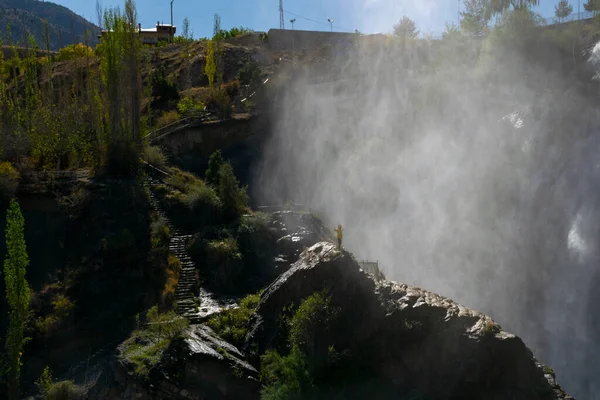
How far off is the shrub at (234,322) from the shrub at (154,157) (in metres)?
14.7

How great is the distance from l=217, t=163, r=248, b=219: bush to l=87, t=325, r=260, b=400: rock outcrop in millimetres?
11471

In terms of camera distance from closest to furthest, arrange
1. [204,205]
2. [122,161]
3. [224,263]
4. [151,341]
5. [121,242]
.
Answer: [151,341]
[224,263]
[121,242]
[204,205]
[122,161]

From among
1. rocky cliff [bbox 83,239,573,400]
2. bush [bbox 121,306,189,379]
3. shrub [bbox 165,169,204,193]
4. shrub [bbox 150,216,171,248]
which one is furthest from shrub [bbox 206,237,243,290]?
shrub [bbox 165,169,204,193]

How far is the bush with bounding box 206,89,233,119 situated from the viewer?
157 ft

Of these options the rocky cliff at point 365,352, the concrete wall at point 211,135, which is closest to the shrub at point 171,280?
the rocky cliff at point 365,352

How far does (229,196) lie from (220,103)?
16.7 meters

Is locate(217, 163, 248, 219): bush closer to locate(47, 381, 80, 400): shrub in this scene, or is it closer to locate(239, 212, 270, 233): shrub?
locate(239, 212, 270, 233): shrub

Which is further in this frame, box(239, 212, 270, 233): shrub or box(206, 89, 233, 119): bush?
box(206, 89, 233, 119): bush

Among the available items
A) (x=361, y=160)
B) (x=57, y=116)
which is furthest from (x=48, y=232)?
(x=361, y=160)

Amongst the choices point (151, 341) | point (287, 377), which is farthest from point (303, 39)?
point (287, 377)

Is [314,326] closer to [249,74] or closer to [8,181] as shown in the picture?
[8,181]

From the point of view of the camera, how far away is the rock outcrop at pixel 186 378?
22.1 metres

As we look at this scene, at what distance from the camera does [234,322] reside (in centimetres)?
2592

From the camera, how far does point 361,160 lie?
45.7 meters
